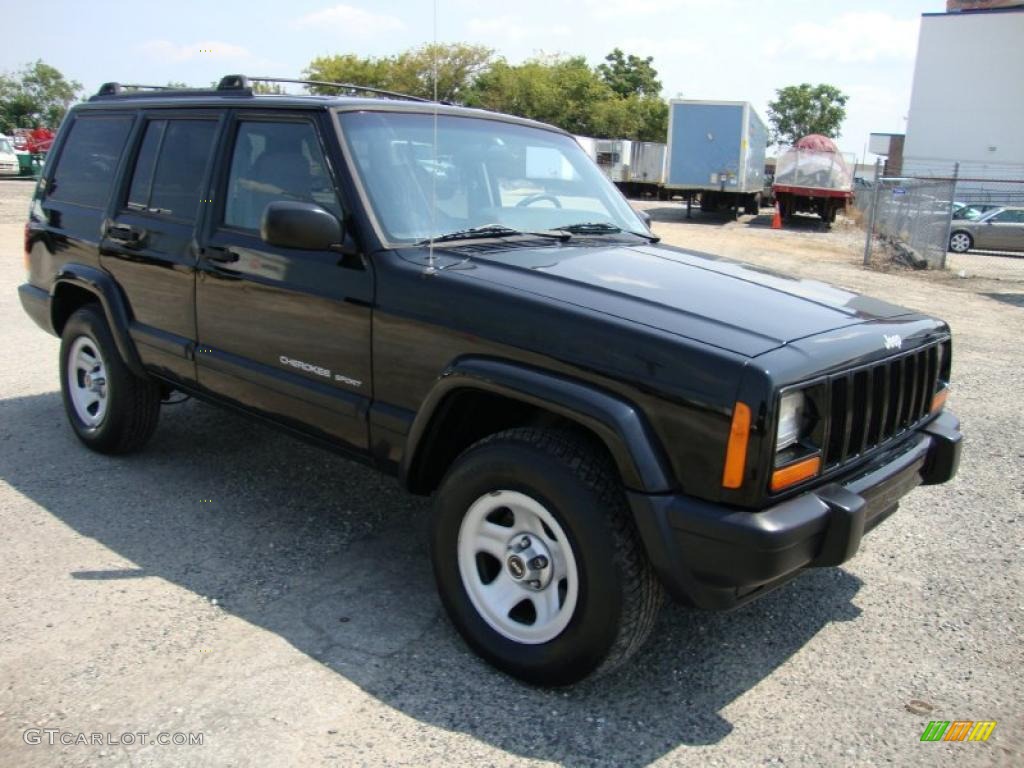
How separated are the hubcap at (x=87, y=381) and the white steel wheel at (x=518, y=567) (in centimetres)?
284

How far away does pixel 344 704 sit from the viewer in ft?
9.48

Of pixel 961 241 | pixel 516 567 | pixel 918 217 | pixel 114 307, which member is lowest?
pixel 516 567

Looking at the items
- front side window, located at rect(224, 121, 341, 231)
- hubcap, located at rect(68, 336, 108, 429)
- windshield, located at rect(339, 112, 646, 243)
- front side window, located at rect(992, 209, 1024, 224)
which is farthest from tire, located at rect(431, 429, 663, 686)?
front side window, located at rect(992, 209, 1024, 224)

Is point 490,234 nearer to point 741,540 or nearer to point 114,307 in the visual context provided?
point 741,540

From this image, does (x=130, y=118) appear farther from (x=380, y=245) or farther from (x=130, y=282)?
(x=380, y=245)

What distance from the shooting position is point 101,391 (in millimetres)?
5016

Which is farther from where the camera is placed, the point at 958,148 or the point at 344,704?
the point at 958,148

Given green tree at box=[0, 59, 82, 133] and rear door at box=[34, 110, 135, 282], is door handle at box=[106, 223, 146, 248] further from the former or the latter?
green tree at box=[0, 59, 82, 133]

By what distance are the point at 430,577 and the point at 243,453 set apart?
6.41 ft

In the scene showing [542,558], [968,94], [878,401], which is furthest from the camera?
[968,94]

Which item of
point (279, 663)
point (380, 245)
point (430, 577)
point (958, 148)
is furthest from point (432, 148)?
point (958, 148)

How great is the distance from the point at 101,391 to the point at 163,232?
1.19 metres

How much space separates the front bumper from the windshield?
5.18 ft
